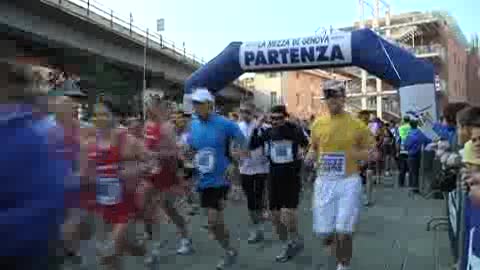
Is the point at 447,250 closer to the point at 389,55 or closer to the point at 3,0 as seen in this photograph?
the point at 389,55

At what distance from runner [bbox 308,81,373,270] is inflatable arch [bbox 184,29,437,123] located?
4589 mm

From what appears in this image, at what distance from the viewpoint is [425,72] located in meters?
11.0

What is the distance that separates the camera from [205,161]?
6.84 m

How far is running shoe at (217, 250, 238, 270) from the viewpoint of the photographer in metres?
6.61

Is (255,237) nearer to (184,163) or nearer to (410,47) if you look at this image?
(184,163)

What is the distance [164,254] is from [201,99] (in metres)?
1.94

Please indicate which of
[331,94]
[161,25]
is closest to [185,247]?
[331,94]

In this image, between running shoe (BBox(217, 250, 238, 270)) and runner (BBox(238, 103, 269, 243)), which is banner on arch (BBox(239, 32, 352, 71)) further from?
running shoe (BBox(217, 250, 238, 270))

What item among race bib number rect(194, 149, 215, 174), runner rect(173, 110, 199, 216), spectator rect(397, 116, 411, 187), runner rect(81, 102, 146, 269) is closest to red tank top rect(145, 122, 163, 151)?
runner rect(173, 110, 199, 216)

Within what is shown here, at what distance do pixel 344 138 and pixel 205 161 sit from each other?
1701 millimetres

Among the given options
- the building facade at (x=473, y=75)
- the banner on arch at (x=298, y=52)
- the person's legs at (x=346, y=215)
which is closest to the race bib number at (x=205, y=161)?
the person's legs at (x=346, y=215)

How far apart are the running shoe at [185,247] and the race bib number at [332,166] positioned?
2.26 meters

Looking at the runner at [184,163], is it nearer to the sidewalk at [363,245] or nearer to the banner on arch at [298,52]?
the sidewalk at [363,245]

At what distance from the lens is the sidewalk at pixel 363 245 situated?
6750 mm
